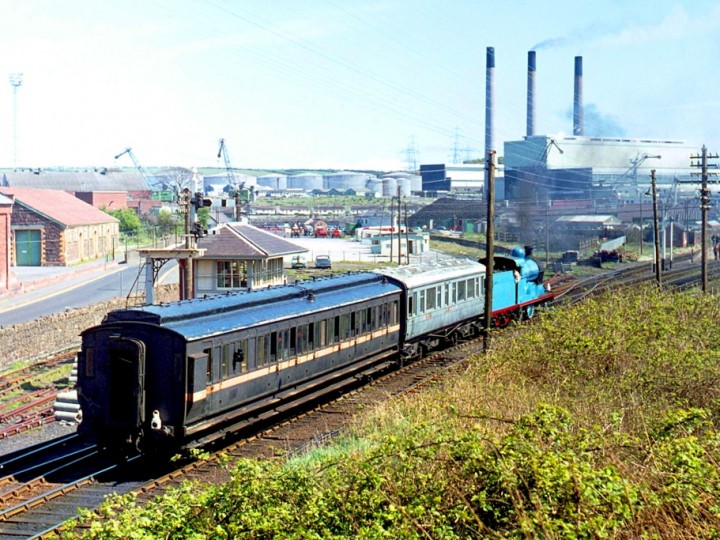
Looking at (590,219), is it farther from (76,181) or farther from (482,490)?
(482,490)

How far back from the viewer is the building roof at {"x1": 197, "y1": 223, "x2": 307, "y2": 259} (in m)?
39.3

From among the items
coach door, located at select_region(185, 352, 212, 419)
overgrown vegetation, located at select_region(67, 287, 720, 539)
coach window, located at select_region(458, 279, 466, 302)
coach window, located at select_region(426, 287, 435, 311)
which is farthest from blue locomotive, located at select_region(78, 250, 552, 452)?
coach window, located at select_region(458, 279, 466, 302)

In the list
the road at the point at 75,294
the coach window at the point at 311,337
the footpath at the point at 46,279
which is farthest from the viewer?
the footpath at the point at 46,279

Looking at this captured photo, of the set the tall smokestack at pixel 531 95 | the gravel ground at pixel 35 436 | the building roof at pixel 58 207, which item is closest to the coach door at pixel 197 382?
the gravel ground at pixel 35 436

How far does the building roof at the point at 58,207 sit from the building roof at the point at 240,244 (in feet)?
88.6

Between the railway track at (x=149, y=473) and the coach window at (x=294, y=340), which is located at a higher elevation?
the coach window at (x=294, y=340)

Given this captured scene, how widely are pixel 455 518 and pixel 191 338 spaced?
8267 mm

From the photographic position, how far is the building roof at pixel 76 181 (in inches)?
4978

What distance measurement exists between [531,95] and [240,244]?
9985 centimetres

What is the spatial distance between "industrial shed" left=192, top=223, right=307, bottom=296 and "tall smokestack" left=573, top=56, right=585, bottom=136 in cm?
10461

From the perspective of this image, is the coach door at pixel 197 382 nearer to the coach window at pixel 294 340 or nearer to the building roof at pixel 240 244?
the coach window at pixel 294 340

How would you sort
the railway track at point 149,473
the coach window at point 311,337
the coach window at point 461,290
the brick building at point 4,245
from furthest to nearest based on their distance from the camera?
the brick building at point 4,245, the coach window at point 461,290, the coach window at point 311,337, the railway track at point 149,473

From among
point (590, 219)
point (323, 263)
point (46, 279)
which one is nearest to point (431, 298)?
point (46, 279)

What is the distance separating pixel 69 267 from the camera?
66.6m
